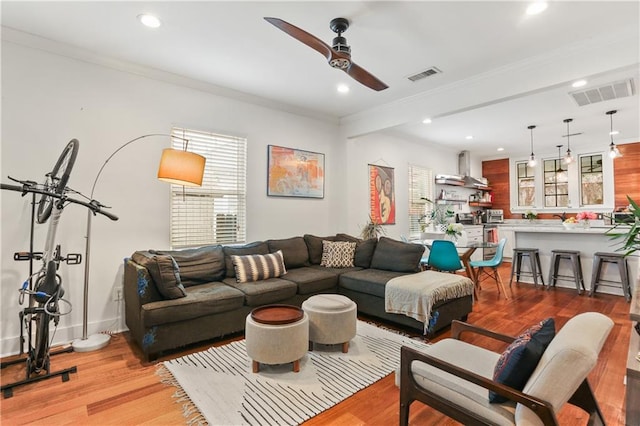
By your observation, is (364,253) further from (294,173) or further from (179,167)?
(179,167)

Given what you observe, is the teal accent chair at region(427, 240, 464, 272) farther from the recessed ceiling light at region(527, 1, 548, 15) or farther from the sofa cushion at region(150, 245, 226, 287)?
the sofa cushion at region(150, 245, 226, 287)

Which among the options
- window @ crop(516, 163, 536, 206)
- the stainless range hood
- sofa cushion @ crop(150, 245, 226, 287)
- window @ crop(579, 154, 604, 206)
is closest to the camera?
sofa cushion @ crop(150, 245, 226, 287)

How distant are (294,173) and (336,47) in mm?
2502

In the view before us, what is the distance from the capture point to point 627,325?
3584 millimetres

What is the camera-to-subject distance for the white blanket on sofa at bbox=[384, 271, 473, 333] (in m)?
3.10

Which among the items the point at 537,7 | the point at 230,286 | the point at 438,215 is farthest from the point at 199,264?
the point at 438,215

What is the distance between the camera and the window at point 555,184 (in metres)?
7.98

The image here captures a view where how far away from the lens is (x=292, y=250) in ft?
14.3

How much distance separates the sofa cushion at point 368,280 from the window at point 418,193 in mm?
3013

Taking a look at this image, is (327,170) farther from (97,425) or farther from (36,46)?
(97,425)

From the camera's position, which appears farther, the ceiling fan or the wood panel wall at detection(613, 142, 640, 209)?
the wood panel wall at detection(613, 142, 640, 209)

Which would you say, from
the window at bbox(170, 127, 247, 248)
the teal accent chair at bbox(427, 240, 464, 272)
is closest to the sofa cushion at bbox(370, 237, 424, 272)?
the teal accent chair at bbox(427, 240, 464, 272)

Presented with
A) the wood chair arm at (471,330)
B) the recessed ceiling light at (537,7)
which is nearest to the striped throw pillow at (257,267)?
the wood chair arm at (471,330)

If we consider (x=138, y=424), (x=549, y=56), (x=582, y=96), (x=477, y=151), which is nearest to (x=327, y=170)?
(x=549, y=56)
